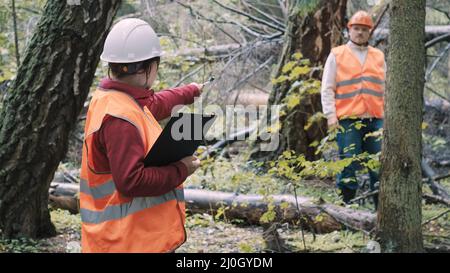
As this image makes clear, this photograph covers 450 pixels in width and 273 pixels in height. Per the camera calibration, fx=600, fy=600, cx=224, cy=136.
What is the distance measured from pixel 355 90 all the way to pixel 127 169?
4054mm

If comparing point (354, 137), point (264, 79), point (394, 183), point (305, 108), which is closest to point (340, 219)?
point (354, 137)

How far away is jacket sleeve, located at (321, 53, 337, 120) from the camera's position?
244 inches

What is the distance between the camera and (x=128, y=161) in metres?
2.70

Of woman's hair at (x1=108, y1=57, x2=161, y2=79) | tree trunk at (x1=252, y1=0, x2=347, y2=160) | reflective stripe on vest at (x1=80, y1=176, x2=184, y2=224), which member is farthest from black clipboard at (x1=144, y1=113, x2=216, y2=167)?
tree trunk at (x1=252, y1=0, x2=347, y2=160)

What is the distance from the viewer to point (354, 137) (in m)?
6.16

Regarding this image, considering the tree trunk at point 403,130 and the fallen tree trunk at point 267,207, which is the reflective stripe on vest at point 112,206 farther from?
the fallen tree trunk at point 267,207

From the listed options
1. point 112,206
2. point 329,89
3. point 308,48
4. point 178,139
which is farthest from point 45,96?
point 308,48

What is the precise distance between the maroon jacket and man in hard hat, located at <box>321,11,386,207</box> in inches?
142

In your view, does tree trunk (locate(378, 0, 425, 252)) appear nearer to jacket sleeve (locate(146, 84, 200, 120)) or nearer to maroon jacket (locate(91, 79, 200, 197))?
jacket sleeve (locate(146, 84, 200, 120))

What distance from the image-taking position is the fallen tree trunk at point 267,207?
5359mm

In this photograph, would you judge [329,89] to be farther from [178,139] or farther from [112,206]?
[112,206]

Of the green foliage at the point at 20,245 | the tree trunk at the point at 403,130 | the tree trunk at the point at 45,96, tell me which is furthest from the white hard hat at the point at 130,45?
A: the green foliage at the point at 20,245

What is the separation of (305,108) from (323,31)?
104 centimetres
